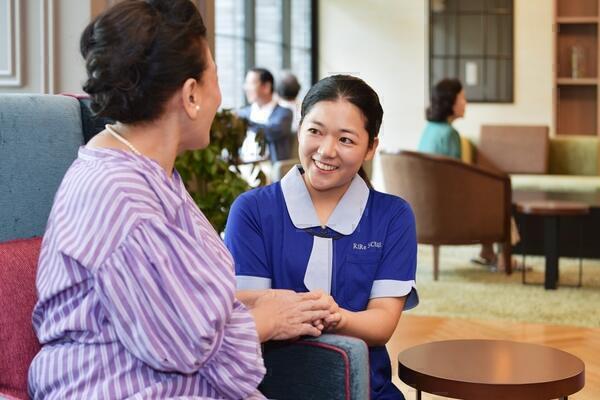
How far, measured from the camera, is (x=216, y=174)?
4473 mm

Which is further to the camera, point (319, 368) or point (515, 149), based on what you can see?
point (515, 149)

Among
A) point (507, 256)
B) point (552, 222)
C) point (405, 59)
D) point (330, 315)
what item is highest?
point (405, 59)

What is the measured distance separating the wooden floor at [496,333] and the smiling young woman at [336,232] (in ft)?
8.02

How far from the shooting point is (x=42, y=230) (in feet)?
7.71

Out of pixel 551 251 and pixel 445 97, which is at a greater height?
pixel 445 97

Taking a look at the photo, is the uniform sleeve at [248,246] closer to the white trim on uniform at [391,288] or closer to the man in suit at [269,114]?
the white trim on uniform at [391,288]

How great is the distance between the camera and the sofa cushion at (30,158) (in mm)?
2283

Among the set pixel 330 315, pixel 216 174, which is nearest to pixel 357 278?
pixel 330 315

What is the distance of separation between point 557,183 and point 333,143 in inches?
273

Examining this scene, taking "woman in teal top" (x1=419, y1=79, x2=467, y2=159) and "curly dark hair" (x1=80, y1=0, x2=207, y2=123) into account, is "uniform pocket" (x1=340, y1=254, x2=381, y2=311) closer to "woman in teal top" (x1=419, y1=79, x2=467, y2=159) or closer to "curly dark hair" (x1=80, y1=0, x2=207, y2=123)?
"curly dark hair" (x1=80, y1=0, x2=207, y2=123)

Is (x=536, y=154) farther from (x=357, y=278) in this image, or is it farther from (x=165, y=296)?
(x=165, y=296)

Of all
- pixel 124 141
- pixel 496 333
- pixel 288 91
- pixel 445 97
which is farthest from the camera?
pixel 288 91

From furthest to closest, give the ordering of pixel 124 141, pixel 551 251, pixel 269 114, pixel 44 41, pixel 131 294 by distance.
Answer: pixel 269 114
pixel 551 251
pixel 44 41
pixel 124 141
pixel 131 294

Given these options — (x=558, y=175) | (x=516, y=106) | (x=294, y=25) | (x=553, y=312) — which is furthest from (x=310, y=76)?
(x=553, y=312)
